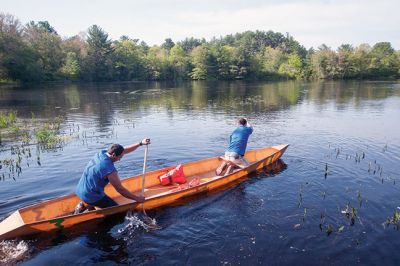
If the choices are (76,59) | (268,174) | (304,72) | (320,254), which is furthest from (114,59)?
(320,254)

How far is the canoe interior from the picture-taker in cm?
895

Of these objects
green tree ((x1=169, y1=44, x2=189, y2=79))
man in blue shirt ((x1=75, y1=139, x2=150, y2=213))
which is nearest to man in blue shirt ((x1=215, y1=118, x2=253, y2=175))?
man in blue shirt ((x1=75, y1=139, x2=150, y2=213))

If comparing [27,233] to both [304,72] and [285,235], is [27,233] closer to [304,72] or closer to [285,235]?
[285,235]

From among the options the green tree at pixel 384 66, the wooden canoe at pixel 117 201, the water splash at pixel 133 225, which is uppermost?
the green tree at pixel 384 66

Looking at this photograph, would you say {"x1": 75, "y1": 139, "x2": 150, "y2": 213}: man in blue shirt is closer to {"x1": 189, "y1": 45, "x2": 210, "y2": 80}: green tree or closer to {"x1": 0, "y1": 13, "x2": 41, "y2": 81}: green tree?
{"x1": 0, "y1": 13, "x2": 41, "y2": 81}: green tree

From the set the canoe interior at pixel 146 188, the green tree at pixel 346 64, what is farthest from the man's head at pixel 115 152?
the green tree at pixel 346 64

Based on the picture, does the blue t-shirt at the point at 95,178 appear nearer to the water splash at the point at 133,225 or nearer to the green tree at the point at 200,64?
the water splash at the point at 133,225

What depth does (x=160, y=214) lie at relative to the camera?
399 inches

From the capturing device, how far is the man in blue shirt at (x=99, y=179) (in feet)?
28.3

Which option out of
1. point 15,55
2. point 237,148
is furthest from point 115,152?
point 15,55

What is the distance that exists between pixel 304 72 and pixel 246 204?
93.8m

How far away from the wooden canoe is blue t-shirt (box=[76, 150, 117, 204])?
416 millimetres

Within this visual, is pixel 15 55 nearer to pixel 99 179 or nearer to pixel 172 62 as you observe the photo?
pixel 172 62

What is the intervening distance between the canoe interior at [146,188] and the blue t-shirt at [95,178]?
75 centimetres
